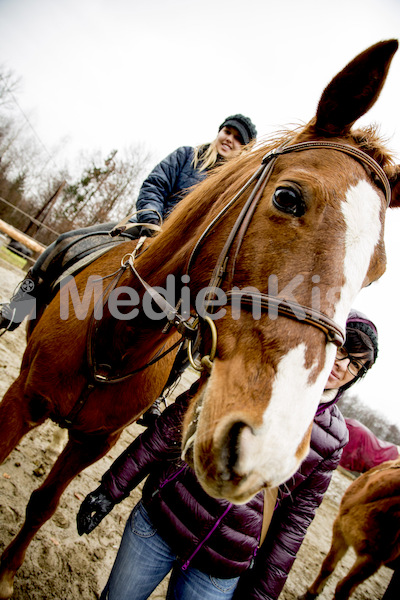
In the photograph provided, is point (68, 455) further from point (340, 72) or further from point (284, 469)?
point (340, 72)

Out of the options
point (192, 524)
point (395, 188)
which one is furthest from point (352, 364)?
point (192, 524)

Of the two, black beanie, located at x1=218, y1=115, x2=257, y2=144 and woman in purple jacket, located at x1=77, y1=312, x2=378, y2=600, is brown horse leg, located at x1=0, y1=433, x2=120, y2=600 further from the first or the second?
black beanie, located at x1=218, y1=115, x2=257, y2=144

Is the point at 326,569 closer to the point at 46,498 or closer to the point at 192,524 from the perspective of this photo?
the point at 192,524

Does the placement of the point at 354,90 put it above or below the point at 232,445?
above

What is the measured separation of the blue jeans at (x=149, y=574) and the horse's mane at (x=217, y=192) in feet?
5.55

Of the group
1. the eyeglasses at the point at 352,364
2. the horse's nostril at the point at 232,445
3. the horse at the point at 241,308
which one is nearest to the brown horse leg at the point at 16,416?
the horse at the point at 241,308

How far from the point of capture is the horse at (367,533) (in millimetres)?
4129

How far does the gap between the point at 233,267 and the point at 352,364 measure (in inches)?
63.9

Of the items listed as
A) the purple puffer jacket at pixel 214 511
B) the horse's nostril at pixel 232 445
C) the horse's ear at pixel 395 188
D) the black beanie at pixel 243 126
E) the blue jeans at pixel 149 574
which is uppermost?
the black beanie at pixel 243 126

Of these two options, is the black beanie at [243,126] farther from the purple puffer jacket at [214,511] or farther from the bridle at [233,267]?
the purple puffer jacket at [214,511]

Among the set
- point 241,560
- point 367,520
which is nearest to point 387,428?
point 367,520

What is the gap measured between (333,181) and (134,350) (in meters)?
1.36

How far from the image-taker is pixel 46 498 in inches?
87.6

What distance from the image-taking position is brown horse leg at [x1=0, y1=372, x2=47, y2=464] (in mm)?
1968
